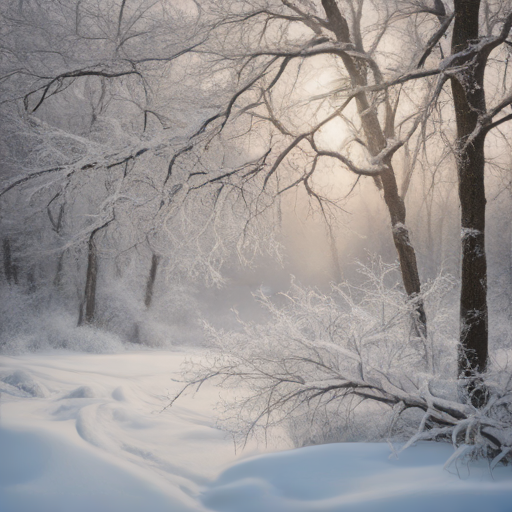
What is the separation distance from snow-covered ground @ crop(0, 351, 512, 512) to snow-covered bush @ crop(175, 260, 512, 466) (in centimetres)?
32

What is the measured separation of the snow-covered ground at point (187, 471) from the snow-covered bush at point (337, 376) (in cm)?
32

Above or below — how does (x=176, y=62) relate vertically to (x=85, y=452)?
above

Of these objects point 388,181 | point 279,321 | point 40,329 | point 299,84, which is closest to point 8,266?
point 40,329


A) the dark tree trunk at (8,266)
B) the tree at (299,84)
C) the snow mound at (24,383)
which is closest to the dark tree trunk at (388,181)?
the tree at (299,84)

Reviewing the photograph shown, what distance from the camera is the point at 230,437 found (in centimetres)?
391

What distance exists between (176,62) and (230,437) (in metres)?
5.45

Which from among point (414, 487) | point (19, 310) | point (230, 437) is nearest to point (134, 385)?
point (230, 437)

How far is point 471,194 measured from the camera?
4477 millimetres

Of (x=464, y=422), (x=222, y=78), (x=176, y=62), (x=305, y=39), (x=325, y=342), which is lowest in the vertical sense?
(x=464, y=422)

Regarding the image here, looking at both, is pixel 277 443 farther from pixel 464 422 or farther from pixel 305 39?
pixel 305 39

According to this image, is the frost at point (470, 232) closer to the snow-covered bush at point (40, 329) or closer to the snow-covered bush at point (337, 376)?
the snow-covered bush at point (337, 376)

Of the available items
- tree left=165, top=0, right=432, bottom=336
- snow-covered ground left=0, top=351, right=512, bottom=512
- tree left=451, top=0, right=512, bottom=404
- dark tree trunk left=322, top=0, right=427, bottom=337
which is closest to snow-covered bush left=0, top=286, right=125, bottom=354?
snow-covered ground left=0, top=351, right=512, bottom=512

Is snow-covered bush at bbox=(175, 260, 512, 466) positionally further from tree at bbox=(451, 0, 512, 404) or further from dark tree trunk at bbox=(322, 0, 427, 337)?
dark tree trunk at bbox=(322, 0, 427, 337)

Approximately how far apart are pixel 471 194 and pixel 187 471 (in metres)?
3.64
